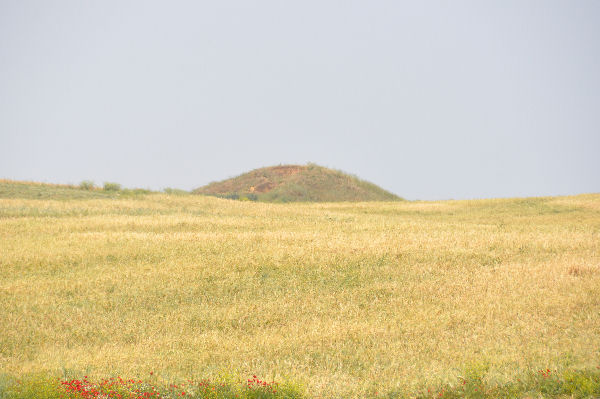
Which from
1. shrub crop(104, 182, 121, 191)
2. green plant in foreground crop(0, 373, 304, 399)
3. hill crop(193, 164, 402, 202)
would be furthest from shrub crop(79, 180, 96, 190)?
green plant in foreground crop(0, 373, 304, 399)

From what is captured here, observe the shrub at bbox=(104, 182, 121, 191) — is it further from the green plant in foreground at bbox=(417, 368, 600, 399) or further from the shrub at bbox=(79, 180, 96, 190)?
the green plant in foreground at bbox=(417, 368, 600, 399)

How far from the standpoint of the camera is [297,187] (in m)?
56.8

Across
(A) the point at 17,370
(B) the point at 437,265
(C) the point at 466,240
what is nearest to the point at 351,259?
(B) the point at 437,265

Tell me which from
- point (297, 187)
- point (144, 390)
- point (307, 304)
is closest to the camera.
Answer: point (144, 390)

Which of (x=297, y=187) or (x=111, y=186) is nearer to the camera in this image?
(x=111, y=186)

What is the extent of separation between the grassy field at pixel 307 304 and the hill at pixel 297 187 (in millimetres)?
30643

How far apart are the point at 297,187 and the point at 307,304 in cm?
4344

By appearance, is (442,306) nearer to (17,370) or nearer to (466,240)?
(466,240)

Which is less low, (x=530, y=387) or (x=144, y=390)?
(x=530, y=387)

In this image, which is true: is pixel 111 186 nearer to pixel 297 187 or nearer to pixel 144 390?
pixel 297 187

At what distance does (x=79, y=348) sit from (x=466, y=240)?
49.2 feet

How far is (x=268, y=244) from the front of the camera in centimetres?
2011

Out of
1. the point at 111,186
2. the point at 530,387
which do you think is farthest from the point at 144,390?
the point at 111,186

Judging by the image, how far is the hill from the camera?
55656 mm
